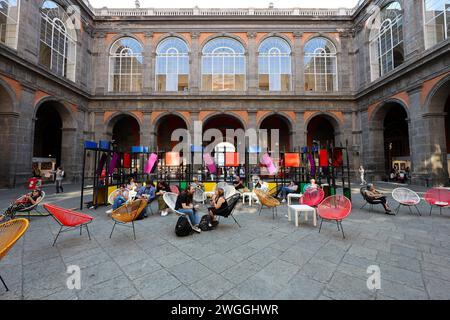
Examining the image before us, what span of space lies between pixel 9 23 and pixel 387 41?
2732 cm

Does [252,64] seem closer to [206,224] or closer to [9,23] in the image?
[9,23]

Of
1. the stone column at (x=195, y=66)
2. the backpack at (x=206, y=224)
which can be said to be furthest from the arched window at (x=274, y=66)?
the backpack at (x=206, y=224)

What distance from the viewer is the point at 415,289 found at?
256cm

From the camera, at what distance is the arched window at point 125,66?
18906 mm

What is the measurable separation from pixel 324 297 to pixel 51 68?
21.4 metres

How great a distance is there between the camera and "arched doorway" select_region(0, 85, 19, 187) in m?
11.5

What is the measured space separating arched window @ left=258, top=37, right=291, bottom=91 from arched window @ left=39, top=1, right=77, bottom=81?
17213 mm

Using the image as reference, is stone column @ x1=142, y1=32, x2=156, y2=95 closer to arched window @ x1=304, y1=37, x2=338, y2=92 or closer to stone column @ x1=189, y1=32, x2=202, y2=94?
stone column @ x1=189, y1=32, x2=202, y2=94

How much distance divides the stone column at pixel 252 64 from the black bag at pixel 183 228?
1632cm

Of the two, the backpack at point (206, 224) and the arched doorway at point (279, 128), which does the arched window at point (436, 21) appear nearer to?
the arched doorway at point (279, 128)

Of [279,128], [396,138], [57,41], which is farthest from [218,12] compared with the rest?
[396,138]

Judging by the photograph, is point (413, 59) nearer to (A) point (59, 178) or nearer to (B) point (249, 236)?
(B) point (249, 236)

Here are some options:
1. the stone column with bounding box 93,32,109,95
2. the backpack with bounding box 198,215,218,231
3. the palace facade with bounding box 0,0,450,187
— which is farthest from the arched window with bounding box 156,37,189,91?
the backpack with bounding box 198,215,218,231

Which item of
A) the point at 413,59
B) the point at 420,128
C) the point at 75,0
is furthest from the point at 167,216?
the point at 75,0
